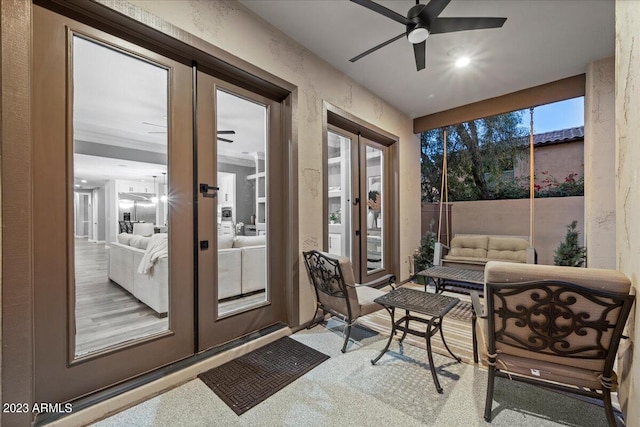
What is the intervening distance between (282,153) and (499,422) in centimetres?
261

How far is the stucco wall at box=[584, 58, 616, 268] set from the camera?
299 cm

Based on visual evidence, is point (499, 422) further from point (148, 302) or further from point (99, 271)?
point (99, 271)

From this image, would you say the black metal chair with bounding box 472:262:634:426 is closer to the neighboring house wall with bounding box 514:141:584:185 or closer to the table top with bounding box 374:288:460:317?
the table top with bounding box 374:288:460:317

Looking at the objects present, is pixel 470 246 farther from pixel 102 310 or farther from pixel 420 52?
pixel 102 310

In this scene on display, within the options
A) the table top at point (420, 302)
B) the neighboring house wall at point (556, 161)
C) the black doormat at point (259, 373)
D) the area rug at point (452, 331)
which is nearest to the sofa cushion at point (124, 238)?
the black doormat at point (259, 373)

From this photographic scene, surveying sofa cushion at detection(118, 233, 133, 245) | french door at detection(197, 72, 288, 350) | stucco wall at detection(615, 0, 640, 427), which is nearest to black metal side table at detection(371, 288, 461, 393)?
A: stucco wall at detection(615, 0, 640, 427)

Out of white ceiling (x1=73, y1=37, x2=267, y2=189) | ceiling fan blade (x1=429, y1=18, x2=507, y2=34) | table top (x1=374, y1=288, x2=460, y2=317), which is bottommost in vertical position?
table top (x1=374, y1=288, x2=460, y2=317)

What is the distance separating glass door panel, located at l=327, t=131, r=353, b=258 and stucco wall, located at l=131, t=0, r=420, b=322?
488 millimetres

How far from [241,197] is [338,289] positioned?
1.28 meters

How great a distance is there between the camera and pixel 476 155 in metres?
5.54

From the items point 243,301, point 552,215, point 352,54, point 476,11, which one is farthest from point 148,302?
point 552,215

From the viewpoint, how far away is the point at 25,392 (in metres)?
1.31

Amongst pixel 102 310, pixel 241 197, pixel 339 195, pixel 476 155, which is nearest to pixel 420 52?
pixel 339 195

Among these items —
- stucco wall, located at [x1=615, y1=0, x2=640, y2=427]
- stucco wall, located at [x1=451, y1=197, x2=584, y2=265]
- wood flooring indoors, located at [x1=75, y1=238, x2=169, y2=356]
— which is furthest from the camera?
stucco wall, located at [x1=451, y1=197, x2=584, y2=265]
